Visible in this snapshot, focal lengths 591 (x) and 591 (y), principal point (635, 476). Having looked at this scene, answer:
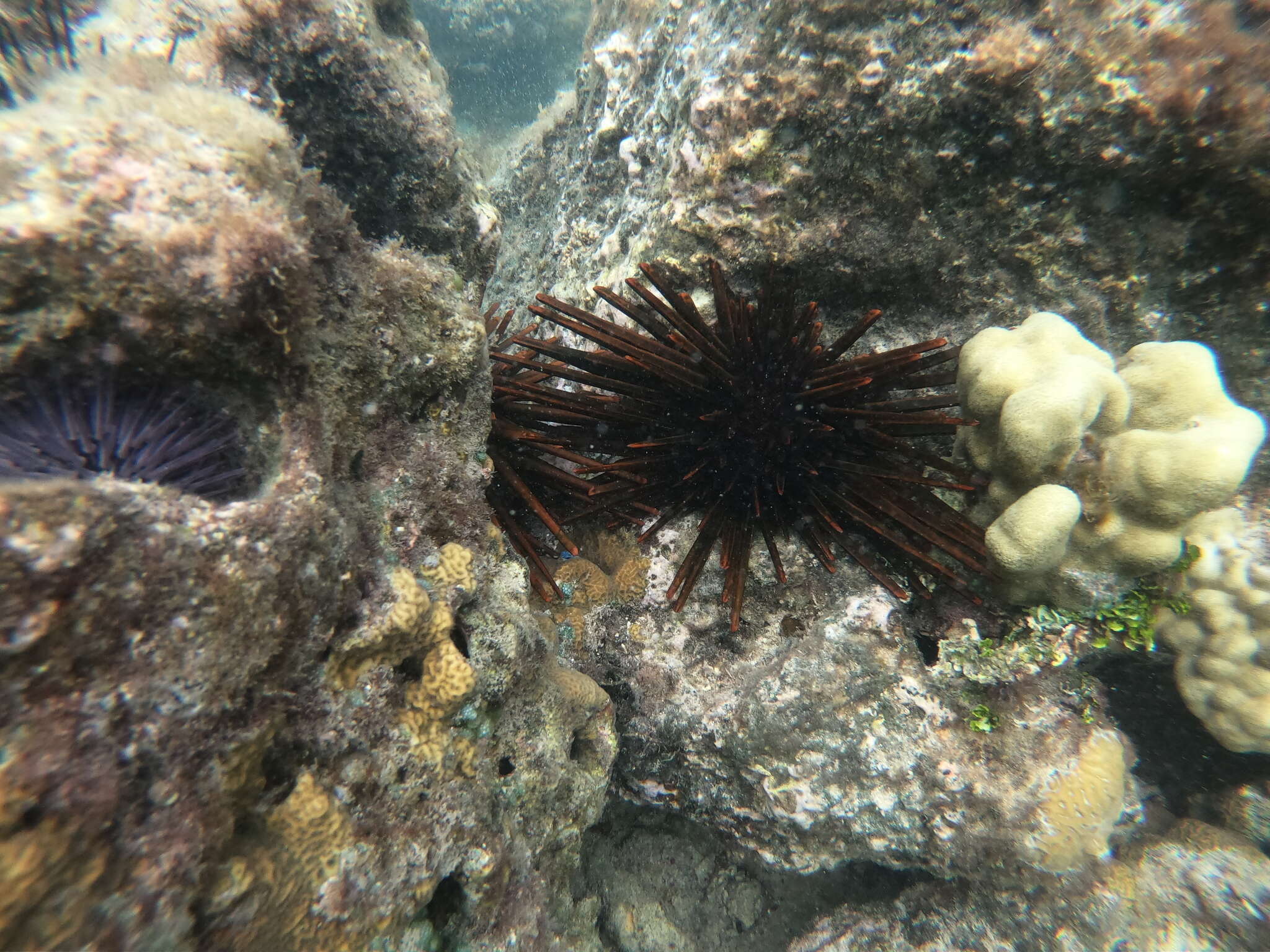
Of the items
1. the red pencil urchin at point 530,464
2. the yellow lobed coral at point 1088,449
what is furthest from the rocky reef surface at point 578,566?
the yellow lobed coral at point 1088,449

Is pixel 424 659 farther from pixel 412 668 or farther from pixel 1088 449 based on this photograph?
pixel 1088 449

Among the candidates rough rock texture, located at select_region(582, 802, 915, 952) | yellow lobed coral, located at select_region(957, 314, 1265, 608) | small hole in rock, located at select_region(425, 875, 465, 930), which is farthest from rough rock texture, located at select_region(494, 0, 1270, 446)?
rough rock texture, located at select_region(582, 802, 915, 952)

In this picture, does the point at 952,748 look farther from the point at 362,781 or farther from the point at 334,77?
the point at 334,77

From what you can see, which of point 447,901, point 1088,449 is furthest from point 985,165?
point 447,901

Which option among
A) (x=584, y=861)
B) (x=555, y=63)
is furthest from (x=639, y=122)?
(x=555, y=63)

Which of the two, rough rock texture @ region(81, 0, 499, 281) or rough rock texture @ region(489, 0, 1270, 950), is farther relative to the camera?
rough rock texture @ region(81, 0, 499, 281)

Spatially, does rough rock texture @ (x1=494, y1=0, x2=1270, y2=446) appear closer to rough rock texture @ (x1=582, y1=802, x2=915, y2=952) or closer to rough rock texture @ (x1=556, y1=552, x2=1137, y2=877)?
rough rock texture @ (x1=556, y1=552, x2=1137, y2=877)
